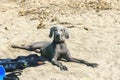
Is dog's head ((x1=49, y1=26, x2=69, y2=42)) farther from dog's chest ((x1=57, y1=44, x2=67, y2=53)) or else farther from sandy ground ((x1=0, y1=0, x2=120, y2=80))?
sandy ground ((x1=0, y1=0, x2=120, y2=80))

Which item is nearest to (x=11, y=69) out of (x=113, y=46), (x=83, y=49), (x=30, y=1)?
(x=83, y=49)

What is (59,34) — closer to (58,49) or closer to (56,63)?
(58,49)

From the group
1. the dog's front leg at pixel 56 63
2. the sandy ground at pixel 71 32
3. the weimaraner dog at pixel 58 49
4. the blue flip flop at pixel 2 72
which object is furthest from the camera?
the weimaraner dog at pixel 58 49

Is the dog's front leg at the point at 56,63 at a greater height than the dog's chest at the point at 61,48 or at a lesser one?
lesser

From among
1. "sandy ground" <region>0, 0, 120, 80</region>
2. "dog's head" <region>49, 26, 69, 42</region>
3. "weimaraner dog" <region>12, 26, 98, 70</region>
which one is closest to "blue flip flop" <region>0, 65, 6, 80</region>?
"sandy ground" <region>0, 0, 120, 80</region>

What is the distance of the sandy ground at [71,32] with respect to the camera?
7.21 meters

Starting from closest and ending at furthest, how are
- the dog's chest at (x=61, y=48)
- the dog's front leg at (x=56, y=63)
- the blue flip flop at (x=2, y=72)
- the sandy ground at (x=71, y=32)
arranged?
the blue flip flop at (x=2, y=72) < the sandy ground at (x=71, y=32) < the dog's front leg at (x=56, y=63) < the dog's chest at (x=61, y=48)

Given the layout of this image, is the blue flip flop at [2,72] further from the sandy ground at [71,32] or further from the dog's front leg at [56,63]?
the dog's front leg at [56,63]

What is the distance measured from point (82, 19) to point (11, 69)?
12.5 ft

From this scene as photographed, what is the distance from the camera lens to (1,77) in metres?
6.64

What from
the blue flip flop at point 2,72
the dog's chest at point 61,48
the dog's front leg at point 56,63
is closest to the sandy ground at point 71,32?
the dog's front leg at point 56,63

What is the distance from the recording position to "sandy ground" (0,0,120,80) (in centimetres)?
721

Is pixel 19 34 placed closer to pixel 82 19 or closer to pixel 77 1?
pixel 82 19

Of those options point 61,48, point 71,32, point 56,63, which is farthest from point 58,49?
point 71,32
